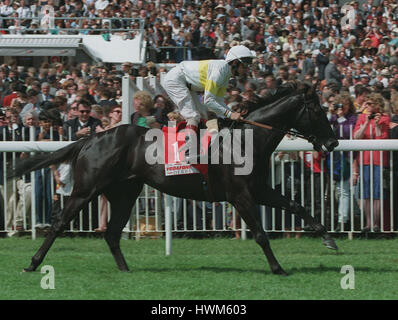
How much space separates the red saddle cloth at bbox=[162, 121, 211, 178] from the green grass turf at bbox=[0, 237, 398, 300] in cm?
96

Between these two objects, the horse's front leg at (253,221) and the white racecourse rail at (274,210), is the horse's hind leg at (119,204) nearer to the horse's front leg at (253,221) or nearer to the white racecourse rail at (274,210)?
the horse's front leg at (253,221)

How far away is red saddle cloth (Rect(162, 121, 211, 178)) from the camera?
712 centimetres

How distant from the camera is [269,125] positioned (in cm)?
717

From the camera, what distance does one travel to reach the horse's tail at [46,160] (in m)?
7.42

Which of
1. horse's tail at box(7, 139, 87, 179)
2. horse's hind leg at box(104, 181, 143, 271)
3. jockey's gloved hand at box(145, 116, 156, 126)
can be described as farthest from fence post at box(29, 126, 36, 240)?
horse's hind leg at box(104, 181, 143, 271)

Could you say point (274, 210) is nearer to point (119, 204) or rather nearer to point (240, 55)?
point (119, 204)

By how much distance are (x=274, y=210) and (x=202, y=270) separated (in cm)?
244

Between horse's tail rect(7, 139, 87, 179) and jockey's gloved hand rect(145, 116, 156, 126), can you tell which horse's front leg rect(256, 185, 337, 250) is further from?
jockey's gloved hand rect(145, 116, 156, 126)

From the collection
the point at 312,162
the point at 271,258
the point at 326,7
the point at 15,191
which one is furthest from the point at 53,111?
the point at 326,7

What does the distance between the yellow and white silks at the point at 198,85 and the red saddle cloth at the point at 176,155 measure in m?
0.18


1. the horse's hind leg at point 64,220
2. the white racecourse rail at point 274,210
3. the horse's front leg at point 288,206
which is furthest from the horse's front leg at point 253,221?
the white racecourse rail at point 274,210

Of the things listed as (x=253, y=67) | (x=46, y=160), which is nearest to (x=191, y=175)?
(x=46, y=160)

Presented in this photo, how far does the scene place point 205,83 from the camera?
23.3 ft

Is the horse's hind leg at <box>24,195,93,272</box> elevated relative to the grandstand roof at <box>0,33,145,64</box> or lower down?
lower down
